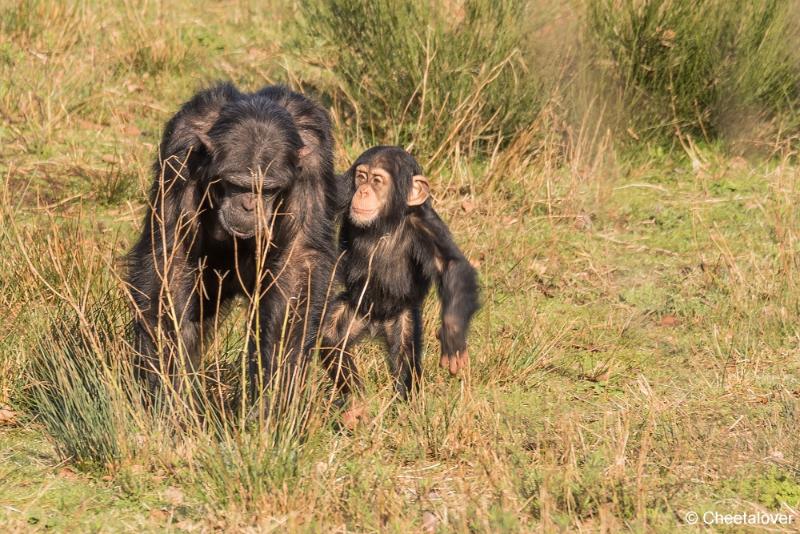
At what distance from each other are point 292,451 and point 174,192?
57.1 inches

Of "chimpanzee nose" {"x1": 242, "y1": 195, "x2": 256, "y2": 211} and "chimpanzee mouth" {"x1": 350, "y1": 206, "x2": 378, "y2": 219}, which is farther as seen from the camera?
"chimpanzee mouth" {"x1": 350, "y1": 206, "x2": 378, "y2": 219}

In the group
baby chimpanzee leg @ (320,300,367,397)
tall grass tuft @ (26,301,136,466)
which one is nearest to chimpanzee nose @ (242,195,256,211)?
tall grass tuft @ (26,301,136,466)

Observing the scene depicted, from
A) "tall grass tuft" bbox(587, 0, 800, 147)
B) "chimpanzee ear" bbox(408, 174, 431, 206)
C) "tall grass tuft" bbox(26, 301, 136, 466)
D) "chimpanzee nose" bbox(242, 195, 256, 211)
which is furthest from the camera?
"tall grass tuft" bbox(587, 0, 800, 147)

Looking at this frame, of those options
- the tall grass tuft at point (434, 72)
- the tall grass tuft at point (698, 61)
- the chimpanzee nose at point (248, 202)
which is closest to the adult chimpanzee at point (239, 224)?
the chimpanzee nose at point (248, 202)

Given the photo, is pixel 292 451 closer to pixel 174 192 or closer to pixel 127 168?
pixel 174 192

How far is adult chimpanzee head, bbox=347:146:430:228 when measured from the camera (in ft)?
18.5

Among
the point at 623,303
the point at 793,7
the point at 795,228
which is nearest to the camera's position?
the point at 623,303

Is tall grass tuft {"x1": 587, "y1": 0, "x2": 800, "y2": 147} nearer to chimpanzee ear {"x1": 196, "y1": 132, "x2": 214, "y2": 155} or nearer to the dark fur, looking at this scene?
the dark fur

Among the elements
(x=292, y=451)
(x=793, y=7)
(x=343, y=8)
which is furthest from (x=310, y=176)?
(x=793, y=7)

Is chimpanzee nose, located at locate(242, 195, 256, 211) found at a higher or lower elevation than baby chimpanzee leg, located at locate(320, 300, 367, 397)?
higher

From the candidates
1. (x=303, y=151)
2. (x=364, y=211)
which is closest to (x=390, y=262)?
(x=364, y=211)

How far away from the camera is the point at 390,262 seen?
580 cm

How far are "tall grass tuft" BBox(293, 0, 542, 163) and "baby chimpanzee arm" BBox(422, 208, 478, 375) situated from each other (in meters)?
2.59

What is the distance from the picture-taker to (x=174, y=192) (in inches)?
205
